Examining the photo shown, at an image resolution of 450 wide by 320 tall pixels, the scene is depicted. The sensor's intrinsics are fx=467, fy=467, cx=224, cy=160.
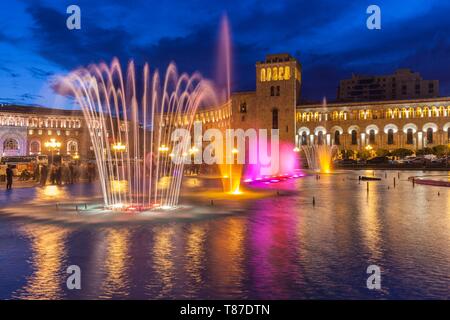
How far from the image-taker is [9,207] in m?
18.9

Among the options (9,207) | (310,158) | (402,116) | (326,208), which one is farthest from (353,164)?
(9,207)

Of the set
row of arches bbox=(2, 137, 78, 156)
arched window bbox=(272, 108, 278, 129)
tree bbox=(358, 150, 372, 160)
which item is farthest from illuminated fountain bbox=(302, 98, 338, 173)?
row of arches bbox=(2, 137, 78, 156)

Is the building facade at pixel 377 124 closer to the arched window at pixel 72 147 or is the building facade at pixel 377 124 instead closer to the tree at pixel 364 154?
the tree at pixel 364 154

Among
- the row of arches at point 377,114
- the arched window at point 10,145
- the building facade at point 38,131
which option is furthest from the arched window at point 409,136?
the arched window at point 10,145

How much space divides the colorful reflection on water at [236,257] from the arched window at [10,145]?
10245 cm

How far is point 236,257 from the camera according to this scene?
9609 millimetres

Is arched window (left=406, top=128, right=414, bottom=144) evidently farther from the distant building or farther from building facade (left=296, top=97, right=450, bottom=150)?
the distant building

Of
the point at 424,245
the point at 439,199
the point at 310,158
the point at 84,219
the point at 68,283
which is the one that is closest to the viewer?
the point at 68,283

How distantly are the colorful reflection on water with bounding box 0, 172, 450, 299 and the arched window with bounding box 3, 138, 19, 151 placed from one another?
102 meters

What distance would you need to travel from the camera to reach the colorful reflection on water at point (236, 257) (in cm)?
745

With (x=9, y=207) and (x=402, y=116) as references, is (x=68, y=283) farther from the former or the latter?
(x=402, y=116)

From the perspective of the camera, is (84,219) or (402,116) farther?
(402,116)
